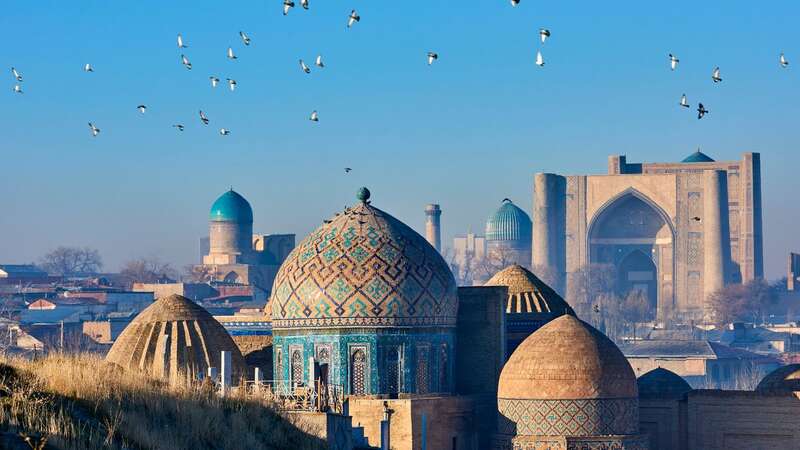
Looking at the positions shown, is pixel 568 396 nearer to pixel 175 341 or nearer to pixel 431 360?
pixel 431 360

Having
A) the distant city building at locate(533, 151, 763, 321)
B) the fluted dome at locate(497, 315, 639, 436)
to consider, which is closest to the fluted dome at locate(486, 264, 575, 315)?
the fluted dome at locate(497, 315, 639, 436)

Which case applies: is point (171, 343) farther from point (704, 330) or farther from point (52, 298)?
point (704, 330)

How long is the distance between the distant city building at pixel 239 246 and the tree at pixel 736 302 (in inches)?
656

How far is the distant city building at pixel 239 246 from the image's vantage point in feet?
243

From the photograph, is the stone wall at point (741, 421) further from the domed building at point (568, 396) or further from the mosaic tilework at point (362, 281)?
the mosaic tilework at point (362, 281)

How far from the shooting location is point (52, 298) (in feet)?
206

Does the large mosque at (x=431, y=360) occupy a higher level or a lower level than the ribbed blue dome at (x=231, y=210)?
lower

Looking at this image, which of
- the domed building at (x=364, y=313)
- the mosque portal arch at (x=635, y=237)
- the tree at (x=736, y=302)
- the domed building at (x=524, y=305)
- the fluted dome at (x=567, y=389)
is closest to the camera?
the fluted dome at (x=567, y=389)

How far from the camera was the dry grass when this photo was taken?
10.1m

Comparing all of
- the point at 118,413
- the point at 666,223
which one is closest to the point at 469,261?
the point at 666,223

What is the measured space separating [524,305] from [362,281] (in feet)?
12.0

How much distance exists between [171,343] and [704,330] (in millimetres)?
49525

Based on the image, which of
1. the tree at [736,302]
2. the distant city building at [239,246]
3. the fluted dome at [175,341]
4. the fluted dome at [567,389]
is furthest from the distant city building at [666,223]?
the fluted dome at [175,341]

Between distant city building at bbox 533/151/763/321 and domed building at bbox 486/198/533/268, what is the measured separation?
13323 mm
